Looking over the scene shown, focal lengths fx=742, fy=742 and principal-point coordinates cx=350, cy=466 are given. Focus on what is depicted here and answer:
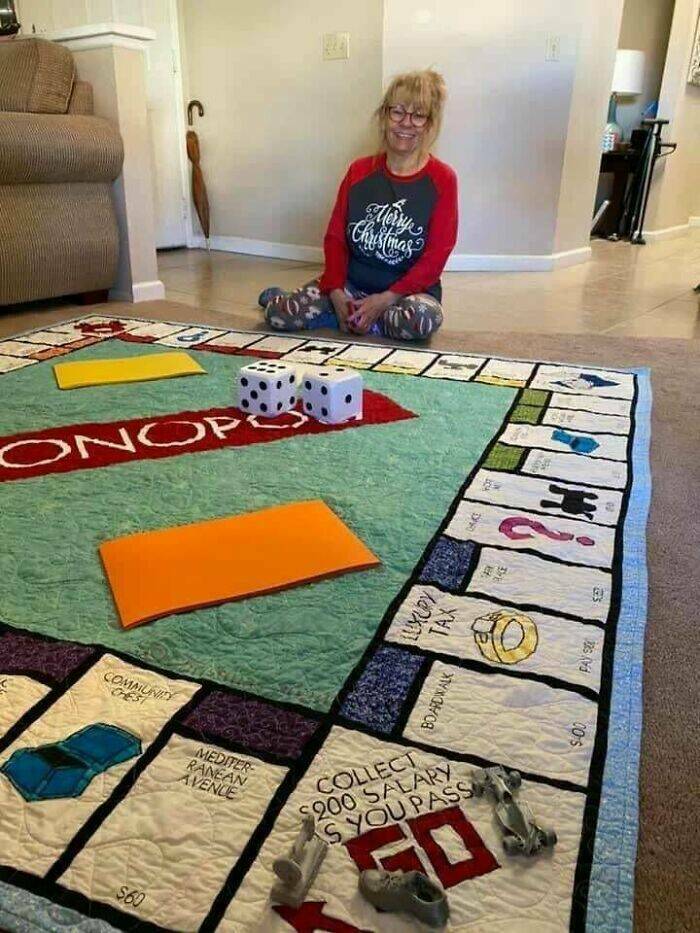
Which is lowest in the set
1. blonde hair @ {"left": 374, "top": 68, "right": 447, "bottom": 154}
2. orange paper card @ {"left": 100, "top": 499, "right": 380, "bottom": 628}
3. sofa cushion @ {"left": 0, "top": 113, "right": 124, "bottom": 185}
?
orange paper card @ {"left": 100, "top": 499, "right": 380, "bottom": 628}

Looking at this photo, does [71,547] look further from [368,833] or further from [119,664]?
[368,833]

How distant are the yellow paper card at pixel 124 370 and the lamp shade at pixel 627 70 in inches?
147

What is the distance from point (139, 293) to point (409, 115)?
1.06m

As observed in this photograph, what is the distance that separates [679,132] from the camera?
4699 millimetres

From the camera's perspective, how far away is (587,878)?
51 centimetres

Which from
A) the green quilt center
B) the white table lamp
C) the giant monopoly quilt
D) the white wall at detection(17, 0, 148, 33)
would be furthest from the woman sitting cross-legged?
the white table lamp

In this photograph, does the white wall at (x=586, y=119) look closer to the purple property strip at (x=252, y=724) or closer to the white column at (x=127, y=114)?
the white column at (x=127, y=114)

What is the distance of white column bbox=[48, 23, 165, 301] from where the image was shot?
7.23 ft

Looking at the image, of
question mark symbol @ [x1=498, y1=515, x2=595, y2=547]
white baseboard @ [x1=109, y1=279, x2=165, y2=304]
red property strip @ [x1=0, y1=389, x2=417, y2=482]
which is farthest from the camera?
white baseboard @ [x1=109, y1=279, x2=165, y2=304]

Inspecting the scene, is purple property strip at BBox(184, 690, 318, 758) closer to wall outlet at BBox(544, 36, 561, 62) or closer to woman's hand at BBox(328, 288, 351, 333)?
woman's hand at BBox(328, 288, 351, 333)

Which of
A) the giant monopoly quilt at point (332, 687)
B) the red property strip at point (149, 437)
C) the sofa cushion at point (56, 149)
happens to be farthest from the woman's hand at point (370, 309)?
the sofa cushion at point (56, 149)

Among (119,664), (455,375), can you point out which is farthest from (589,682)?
(455,375)

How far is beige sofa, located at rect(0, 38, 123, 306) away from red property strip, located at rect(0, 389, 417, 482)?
1.04 m

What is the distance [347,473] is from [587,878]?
0.70 m
